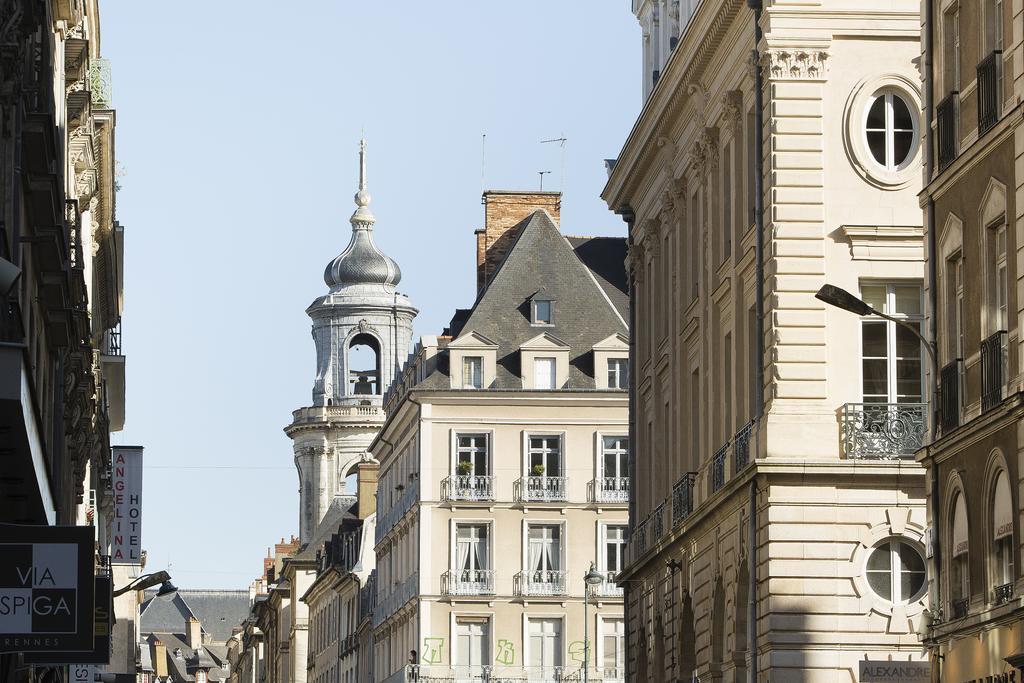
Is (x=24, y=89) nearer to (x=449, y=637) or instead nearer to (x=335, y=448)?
(x=449, y=637)

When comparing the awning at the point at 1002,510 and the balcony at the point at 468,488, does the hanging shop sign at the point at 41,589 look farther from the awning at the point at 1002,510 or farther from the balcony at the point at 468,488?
the balcony at the point at 468,488

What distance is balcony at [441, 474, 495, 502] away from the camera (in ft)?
261

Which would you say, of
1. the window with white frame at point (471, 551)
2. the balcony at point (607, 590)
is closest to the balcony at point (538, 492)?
the window with white frame at point (471, 551)

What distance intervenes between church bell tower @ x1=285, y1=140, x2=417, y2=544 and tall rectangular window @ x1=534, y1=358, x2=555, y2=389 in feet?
215

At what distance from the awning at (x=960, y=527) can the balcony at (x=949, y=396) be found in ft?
3.10

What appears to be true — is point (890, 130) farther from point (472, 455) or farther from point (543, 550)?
point (472, 455)

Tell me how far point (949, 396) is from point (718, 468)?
1377 cm

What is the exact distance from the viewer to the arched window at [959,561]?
30703mm

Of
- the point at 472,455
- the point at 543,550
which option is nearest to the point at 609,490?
the point at 543,550

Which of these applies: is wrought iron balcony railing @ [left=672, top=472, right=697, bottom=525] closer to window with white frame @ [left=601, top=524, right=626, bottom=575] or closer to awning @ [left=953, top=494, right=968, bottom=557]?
awning @ [left=953, top=494, right=968, bottom=557]

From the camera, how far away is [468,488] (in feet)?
262

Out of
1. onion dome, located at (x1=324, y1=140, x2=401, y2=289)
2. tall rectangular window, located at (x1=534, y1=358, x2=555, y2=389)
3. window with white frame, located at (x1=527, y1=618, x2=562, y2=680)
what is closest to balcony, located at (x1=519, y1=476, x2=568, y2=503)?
tall rectangular window, located at (x1=534, y1=358, x2=555, y2=389)

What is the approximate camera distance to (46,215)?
104ft

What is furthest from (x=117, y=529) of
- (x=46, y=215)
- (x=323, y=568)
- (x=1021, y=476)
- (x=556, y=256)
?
(x=323, y=568)
